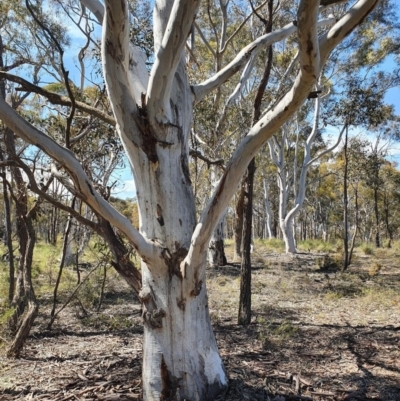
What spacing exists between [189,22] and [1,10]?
33.1ft

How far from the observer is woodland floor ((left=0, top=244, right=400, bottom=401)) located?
2955 millimetres

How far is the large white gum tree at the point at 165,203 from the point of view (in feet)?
7.78

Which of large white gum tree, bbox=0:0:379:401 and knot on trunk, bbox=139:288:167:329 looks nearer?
large white gum tree, bbox=0:0:379:401

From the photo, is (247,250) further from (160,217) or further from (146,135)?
(146,135)

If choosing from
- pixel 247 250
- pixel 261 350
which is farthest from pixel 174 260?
pixel 247 250

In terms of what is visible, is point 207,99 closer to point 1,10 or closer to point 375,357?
point 1,10

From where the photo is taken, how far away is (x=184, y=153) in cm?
280

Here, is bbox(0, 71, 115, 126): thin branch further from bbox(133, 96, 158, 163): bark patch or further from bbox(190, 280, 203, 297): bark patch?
bbox(190, 280, 203, 297): bark patch

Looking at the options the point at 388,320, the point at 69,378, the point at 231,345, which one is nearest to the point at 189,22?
the point at 69,378

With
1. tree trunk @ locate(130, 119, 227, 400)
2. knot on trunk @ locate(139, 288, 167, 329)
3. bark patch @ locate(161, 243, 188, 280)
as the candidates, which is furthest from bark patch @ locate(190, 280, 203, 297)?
knot on trunk @ locate(139, 288, 167, 329)

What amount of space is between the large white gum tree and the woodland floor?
1.14ft

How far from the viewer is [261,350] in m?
3.90

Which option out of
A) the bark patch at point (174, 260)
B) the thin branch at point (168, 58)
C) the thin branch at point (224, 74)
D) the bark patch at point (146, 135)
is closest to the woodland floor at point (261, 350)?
the bark patch at point (174, 260)

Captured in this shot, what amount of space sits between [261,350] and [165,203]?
2099 mm
